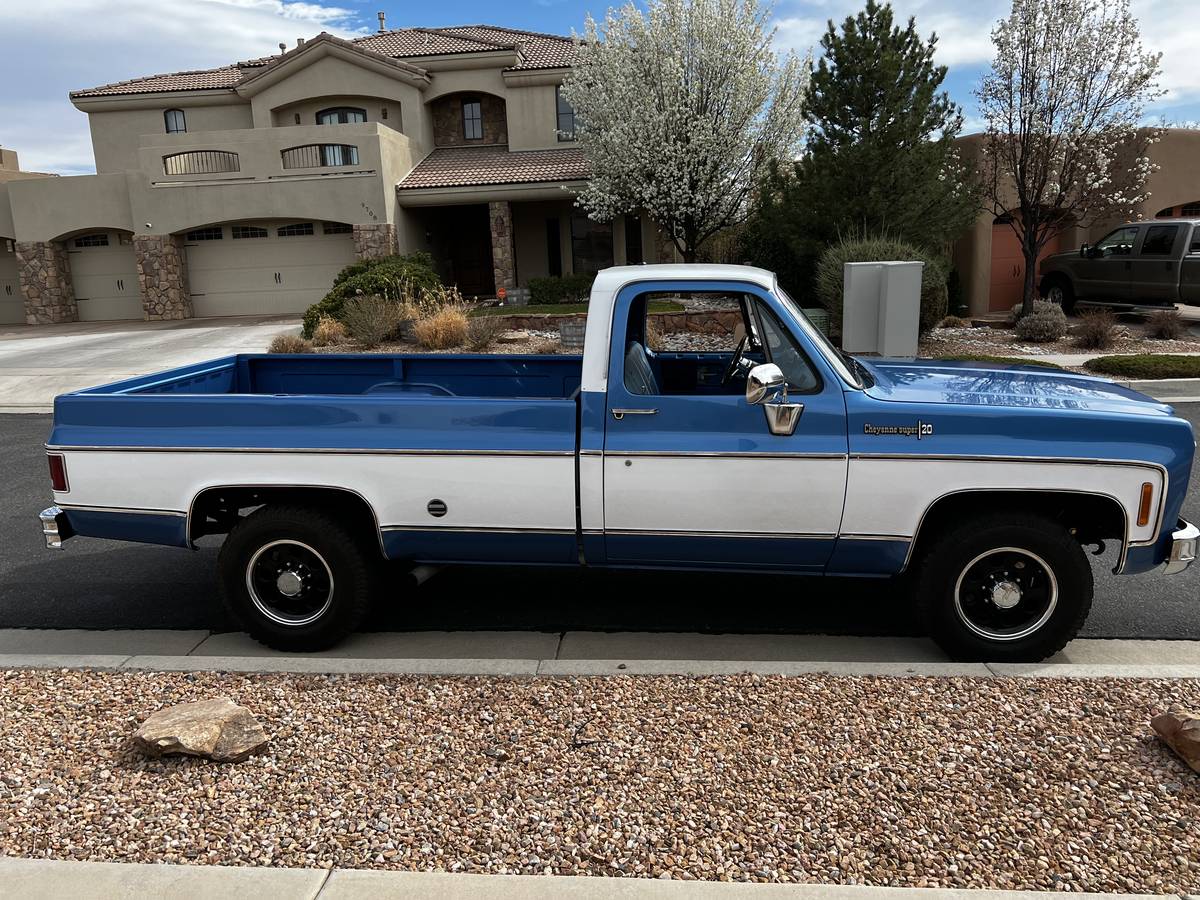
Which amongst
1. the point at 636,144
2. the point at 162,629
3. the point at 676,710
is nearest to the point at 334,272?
the point at 636,144

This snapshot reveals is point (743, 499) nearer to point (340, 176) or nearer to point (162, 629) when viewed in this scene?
point (162, 629)

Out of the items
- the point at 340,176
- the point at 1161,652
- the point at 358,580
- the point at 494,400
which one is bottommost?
the point at 1161,652

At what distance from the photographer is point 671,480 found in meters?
4.60

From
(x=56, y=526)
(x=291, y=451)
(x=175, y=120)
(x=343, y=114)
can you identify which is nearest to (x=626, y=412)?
(x=291, y=451)

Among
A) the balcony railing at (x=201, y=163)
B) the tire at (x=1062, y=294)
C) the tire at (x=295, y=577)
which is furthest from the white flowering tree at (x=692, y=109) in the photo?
the tire at (x=295, y=577)

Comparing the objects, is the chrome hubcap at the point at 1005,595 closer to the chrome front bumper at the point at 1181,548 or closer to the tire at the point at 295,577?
the chrome front bumper at the point at 1181,548

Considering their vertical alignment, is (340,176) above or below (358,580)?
above

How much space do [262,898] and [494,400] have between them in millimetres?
2489

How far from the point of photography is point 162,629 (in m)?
5.44

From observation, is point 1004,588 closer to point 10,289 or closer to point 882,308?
point 882,308

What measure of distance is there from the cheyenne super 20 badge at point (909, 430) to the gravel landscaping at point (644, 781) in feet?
3.75

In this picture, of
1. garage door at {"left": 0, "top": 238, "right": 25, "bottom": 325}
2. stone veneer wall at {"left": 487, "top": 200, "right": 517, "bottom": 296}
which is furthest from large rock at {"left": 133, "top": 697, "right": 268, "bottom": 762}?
garage door at {"left": 0, "top": 238, "right": 25, "bottom": 325}

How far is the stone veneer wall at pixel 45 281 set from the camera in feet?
92.4

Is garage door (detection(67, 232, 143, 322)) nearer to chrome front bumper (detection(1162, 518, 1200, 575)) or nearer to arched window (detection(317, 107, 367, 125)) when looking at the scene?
arched window (detection(317, 107, 367, 125))
